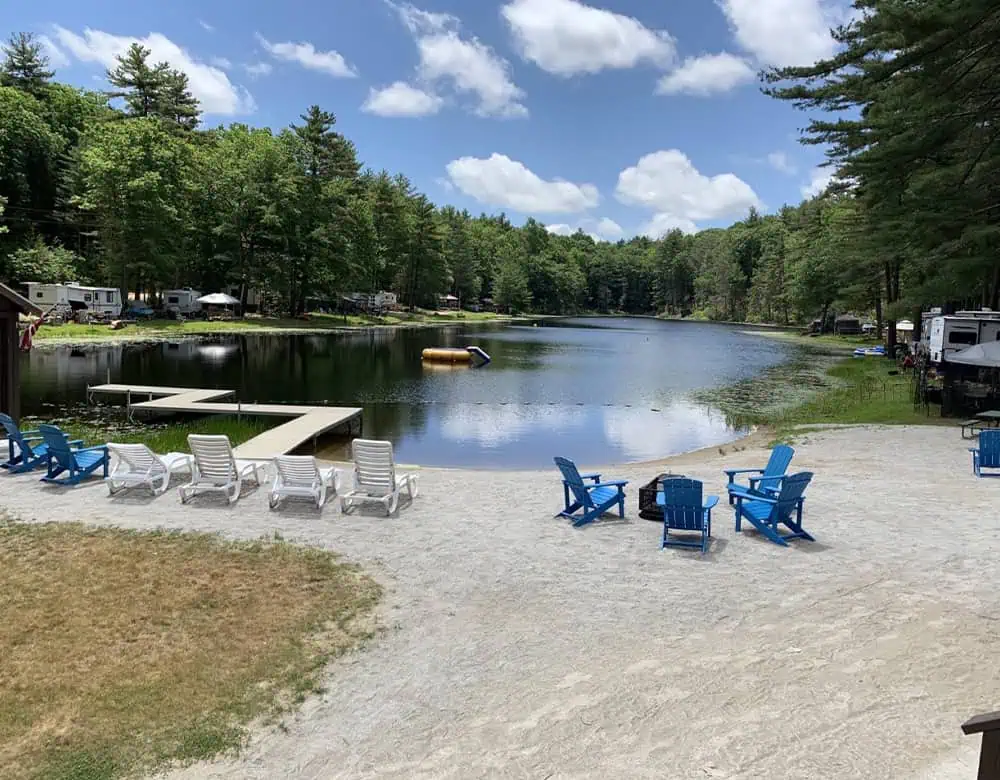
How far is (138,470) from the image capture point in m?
10.6

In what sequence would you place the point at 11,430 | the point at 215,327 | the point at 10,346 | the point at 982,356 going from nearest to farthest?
the point at 11,430
the point at 10,346
the point at 982,356
the point at 215,327

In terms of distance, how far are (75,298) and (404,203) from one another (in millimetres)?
48215

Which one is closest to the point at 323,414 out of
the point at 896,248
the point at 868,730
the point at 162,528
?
the point at 162,528

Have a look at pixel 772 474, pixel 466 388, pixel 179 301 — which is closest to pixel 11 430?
pixel 772 474

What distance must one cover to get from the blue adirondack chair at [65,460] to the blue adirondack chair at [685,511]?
29.4 feet

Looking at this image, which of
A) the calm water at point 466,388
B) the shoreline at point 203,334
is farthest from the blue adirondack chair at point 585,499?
the shoreline at point 203,334

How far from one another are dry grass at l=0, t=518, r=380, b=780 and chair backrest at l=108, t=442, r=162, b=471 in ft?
6.96

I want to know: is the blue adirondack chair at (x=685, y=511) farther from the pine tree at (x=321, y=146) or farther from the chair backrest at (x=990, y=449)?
the pine tree at (x=321, y=146)

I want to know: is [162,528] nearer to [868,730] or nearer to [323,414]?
[868,730]

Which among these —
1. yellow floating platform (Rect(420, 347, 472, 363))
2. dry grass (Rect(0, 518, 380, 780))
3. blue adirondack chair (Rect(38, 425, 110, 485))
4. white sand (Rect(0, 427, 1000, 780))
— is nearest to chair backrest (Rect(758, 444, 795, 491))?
white sand (Rect(0, 427, 1000, 780))

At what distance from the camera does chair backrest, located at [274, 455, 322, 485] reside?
9.88m

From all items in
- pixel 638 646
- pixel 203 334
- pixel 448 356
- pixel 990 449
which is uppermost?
pixel 203 334

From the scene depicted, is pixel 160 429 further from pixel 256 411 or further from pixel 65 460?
pixel 65 460

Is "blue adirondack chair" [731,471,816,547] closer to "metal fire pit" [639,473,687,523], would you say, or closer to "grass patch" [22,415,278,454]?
"metal fire pit" [639,473,687,523]
